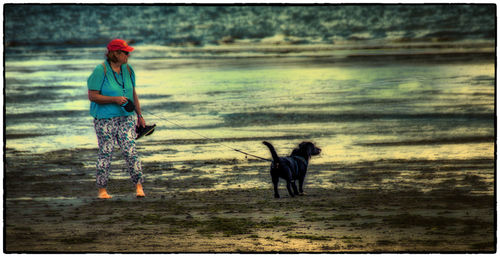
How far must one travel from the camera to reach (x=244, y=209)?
6.64m

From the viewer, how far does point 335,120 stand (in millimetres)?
7539

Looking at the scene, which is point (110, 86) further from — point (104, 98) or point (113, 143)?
point (113, 143)

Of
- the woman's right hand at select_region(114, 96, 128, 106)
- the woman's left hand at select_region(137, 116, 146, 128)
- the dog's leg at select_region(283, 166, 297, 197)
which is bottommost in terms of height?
the dog's leg at select_region(283, 166, 297, 197)

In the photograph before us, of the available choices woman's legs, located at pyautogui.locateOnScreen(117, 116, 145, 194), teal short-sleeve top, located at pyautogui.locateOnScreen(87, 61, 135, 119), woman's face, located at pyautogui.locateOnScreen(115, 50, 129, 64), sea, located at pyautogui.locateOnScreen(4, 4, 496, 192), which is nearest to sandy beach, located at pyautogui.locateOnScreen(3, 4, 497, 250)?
sea, located at pyautogui.locateOnScreen(4, 4, 496, 192)

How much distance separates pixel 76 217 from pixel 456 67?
3.43m

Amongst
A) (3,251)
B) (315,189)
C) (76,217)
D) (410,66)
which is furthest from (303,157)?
(3,251)

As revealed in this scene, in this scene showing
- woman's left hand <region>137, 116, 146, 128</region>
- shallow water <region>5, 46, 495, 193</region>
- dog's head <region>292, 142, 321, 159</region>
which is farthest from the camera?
shallow water <region>5, 46, 495, 193</region>

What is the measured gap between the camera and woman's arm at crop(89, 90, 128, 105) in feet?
20.7

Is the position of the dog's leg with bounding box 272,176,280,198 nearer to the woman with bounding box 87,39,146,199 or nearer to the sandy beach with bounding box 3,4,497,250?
the sandy beach with bounding box 3,4,497,250

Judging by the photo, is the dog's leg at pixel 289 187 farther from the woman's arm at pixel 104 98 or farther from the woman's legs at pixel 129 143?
the woman's arm at pixel 104 98

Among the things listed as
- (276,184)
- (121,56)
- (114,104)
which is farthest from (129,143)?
(276,184)

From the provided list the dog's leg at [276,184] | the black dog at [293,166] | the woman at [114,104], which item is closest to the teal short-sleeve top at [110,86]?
the woman at [114,104]

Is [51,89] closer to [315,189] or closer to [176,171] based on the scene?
[176,171]

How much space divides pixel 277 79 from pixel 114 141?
1.77 m
